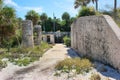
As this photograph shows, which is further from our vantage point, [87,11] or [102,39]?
[87,11]

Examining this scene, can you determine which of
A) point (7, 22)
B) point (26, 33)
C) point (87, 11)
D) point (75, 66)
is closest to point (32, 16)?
point (26, 33)

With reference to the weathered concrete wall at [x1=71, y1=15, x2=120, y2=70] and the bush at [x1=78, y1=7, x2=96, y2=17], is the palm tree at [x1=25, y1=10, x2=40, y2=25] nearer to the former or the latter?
the bush at [x1=78, y1=7, x2=96, y2=17]

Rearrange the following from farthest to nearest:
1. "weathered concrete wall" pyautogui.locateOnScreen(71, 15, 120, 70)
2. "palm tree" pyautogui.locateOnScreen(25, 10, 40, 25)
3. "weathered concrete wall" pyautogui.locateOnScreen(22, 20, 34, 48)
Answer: "palm tree" pyautogui.locateOnScreen(25, 10, 40, 25) → "weathered concrete wall" pyautogui.locateOnScreen(22, 20, 34, 48) → "weathered concrete wall" pyautogui.locateOnScreen(71, 15, 120, 70)

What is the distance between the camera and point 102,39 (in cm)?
1070

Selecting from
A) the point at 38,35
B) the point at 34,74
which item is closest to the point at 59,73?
the point at 34,74

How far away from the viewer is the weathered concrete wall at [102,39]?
923 centimetres

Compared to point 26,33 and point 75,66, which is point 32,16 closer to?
point 26,33

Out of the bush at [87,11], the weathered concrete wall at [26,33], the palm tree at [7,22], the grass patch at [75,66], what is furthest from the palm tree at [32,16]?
the grass patch at [75,66]

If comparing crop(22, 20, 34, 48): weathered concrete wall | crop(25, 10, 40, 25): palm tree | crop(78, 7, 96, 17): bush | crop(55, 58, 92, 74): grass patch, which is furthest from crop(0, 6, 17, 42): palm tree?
crop(25, 10, 40, 25): palm tree

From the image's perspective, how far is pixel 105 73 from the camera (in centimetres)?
899

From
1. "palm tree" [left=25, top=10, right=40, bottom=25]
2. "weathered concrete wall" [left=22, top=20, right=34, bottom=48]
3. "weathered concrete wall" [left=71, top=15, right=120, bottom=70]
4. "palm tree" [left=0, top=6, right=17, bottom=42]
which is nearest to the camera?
"weathered concrete wall" [left=71, top=15, right=120, bottom=70]

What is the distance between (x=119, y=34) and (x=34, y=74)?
160 inches

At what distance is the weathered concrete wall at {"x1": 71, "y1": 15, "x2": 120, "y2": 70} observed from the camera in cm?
923

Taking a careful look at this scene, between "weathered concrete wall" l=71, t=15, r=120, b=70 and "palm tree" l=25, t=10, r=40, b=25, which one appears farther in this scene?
"palm tree" l=25, t=10, r=40, b=25
